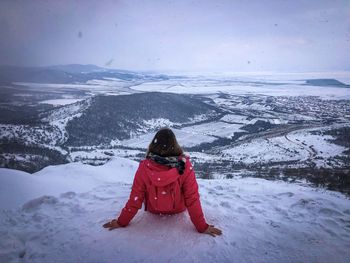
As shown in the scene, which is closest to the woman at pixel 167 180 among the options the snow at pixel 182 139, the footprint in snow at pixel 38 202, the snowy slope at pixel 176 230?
the snowy slope at pixel 176 230

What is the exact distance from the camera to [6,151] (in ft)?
81.6

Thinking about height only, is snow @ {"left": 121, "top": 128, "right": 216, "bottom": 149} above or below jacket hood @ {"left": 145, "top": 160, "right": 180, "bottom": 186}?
below

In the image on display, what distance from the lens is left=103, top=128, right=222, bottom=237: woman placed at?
370 cm

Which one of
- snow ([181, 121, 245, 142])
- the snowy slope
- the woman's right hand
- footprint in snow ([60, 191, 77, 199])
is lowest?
snow ([181, 121, 245, 142])

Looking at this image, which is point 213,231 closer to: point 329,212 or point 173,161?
point 173,161

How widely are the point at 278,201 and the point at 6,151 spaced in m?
26.6

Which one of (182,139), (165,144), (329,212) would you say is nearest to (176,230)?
(165,144)

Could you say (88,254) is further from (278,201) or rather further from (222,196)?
(278,201)

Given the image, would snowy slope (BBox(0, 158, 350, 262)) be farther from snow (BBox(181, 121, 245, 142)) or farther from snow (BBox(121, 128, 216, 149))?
snow (BBox(181, 121, 245, 142))

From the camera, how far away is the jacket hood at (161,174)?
3662 mm

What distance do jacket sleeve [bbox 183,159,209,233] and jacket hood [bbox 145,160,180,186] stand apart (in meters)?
0.20

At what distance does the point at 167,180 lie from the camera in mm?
3678

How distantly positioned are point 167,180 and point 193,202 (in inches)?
19.9

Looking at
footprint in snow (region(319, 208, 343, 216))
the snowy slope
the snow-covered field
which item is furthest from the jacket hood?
the snow-covered field
